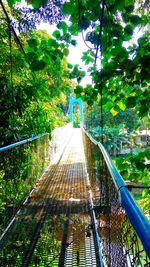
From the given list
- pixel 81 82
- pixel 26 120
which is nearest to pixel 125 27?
pixel 81 82

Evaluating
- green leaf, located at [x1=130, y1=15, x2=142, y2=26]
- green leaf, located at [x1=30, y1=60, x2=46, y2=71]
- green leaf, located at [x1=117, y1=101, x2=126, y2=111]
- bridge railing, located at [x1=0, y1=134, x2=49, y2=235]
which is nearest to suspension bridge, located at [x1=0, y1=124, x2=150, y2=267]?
bridge railing, located at [x1=0, y1=134, x2=49, y2=235]

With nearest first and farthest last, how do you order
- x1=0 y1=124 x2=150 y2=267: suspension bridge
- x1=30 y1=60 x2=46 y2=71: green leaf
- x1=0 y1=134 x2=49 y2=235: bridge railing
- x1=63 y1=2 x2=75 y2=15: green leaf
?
x1=0 y1=124 x2=150 y2=267: suspension bridge
x1=63 y1=2 x2=75 y2=15: green leaf
x1=30 y1=60 x2=46 y2=71: green leaf
x1=0 y1=134 x2=49 y2=235: bridge railing

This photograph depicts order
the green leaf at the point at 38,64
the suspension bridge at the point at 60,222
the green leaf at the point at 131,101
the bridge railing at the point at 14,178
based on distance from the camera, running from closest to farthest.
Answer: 1. the suspension bridge at the point at 60,222
2. the green leaf at the point at 38,64
3. the green leaf at the point at 131,101
4. the bridge railing at the point at 14,178

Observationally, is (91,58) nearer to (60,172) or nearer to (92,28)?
(92,28)

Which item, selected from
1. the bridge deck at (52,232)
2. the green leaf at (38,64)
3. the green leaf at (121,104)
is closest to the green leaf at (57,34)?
the green leaf at (38,64)

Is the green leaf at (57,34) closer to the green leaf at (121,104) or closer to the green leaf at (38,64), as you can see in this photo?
the green leaf at (38,64)

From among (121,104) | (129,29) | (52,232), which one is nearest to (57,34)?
(129,29)

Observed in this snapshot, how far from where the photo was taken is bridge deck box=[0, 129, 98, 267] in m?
1.87

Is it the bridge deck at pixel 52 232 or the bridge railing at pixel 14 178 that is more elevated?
the bridge railing at pixel 14 178

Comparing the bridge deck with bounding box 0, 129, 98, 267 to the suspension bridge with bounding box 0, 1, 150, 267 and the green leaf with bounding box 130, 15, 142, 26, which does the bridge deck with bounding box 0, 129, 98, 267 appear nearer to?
the suspension bridge with bounding box 0, 1, 150, 267

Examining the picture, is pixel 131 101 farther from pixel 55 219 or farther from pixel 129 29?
pixel 55 219

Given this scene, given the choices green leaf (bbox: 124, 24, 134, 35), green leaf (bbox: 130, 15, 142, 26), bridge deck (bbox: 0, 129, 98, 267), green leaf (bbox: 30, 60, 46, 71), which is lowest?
bridge deck (bbox: 0, 129, 98, 267)

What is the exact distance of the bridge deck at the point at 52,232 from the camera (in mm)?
1874

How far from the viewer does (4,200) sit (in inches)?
90.3
